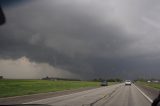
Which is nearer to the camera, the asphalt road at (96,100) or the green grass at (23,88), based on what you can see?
the asphalt road at (96,100)

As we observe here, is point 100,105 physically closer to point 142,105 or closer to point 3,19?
point 142,105

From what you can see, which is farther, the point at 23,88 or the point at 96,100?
the point at 23,88

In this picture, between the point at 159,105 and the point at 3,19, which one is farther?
the point at 159,105

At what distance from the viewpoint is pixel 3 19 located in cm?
423

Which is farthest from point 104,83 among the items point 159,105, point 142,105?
point 159,105

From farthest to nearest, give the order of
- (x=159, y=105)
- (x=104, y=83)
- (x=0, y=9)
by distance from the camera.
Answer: (x=104, y=83) → (x=159, y=105) → (x=0, y=9)

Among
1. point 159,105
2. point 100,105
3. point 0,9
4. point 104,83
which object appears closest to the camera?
point 0,9

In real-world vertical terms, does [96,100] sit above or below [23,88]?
below

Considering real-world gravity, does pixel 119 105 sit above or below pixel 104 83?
below

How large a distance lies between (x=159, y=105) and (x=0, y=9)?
2.94 metres

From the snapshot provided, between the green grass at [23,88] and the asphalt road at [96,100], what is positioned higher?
the green grass at [23,88]

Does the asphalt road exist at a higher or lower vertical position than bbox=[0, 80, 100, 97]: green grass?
lower

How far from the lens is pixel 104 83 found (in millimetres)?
112688

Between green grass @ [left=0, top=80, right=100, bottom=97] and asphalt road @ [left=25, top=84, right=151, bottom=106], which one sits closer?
asphalt road @ [left=25, top=84, right=151, bottom=106]
